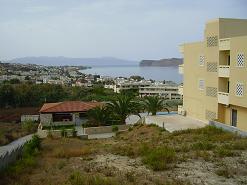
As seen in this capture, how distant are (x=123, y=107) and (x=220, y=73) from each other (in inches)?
360

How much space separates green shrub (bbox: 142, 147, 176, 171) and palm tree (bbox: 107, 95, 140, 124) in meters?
15.6

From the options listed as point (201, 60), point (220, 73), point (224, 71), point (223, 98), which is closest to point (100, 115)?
point (201, 60)

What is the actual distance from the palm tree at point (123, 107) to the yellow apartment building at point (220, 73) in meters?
4.91

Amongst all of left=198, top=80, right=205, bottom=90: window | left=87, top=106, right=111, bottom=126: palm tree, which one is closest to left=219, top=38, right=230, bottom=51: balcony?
left=198, top=80, right=205, bottom=90: window

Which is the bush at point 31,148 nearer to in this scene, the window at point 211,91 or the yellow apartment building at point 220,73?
the yellow apartment building at point 220,73

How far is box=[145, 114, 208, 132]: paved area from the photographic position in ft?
73.8

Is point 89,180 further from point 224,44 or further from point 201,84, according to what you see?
point 201,84

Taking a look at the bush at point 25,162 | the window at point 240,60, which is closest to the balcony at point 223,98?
the window at point 240,60

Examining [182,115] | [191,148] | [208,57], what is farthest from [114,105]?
[191,148]

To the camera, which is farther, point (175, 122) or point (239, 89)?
point (175, 122)

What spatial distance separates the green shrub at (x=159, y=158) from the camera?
11.1 m

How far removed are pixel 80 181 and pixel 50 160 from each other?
4669mm

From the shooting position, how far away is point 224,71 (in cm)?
2158

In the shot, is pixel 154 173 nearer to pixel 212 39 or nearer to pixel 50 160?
pixel 50 160
